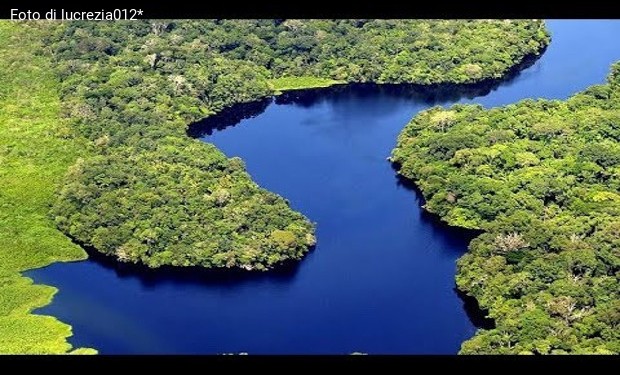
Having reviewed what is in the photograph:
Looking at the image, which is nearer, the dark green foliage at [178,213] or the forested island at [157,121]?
the dark green foliage at [178,213]

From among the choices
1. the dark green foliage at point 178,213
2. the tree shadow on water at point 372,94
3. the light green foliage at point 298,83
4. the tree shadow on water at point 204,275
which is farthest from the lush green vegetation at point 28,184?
the light green foliage at point 298,83

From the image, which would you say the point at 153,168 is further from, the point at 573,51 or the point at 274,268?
the point at 573,51

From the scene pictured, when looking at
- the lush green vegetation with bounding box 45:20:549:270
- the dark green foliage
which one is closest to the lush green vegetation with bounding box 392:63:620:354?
the dark green foliage

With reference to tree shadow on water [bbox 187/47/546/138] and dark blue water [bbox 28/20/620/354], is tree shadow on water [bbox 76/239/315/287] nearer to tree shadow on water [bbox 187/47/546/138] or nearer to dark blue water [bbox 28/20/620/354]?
dark blue water [bbox 28/20/620/354]

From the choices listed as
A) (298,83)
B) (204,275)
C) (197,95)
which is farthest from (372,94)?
(204,275)

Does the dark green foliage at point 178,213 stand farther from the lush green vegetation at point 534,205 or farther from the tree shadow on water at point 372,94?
the tree shadow on water at point 372,94

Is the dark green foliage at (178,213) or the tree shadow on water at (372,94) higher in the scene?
the tree shadow on water at (372,94)

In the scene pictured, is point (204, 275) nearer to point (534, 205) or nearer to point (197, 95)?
point (534, 205)
